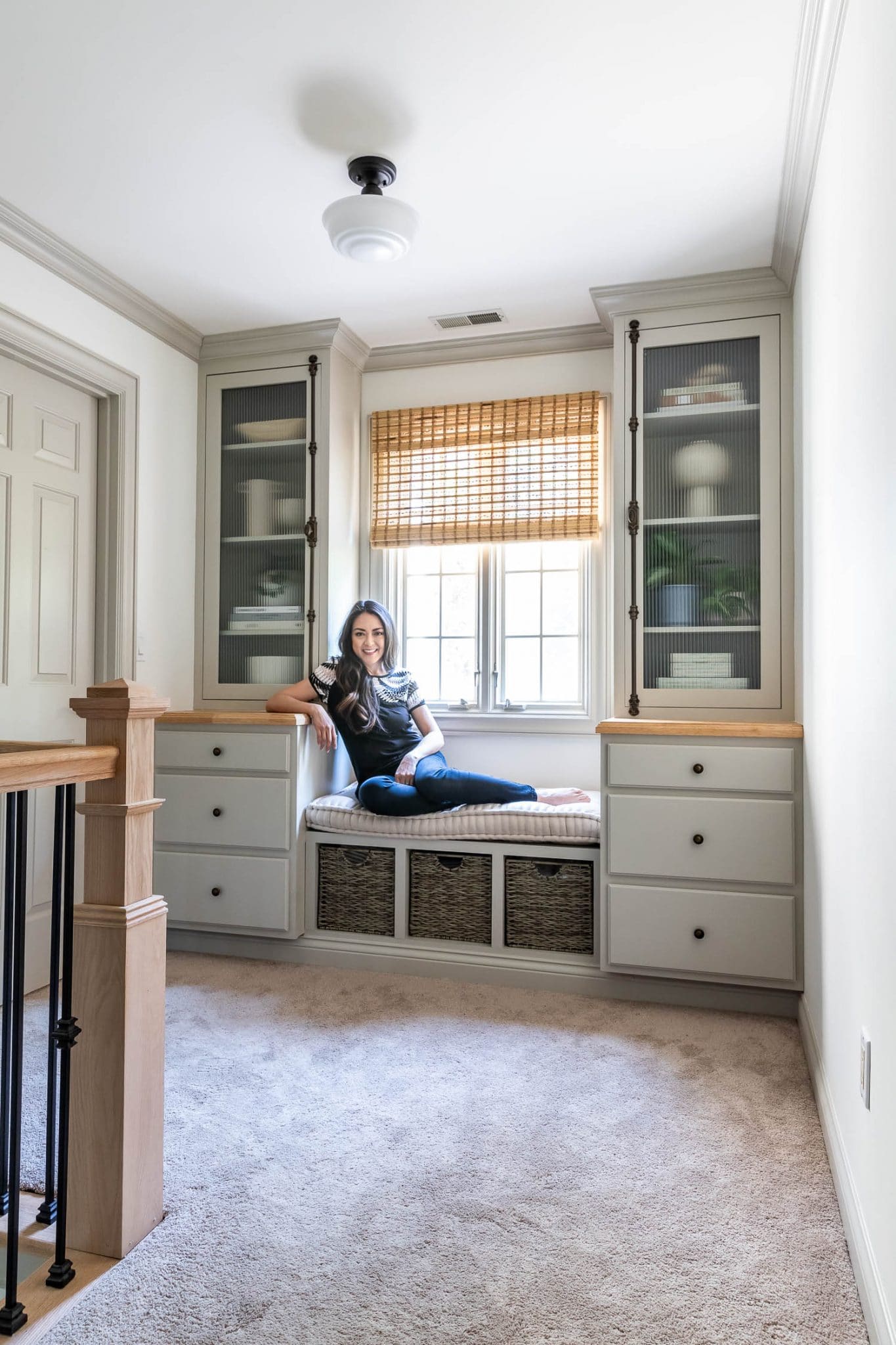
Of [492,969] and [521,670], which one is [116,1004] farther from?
[521,670]

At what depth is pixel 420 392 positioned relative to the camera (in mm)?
3885

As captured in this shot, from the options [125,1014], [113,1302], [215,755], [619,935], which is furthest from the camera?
[215,755]

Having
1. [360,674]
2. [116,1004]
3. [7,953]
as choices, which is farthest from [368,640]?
[7,953]

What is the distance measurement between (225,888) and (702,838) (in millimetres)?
1767

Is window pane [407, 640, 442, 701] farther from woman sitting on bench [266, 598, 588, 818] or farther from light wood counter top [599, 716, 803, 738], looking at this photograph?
light wood counter top [599, 716, 803, 738]

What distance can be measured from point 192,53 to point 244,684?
226 centimetres

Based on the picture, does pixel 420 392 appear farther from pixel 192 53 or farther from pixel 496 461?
pixel 192 53

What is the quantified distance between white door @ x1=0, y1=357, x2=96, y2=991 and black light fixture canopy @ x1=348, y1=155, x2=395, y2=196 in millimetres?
1320

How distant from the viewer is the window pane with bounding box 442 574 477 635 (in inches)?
150

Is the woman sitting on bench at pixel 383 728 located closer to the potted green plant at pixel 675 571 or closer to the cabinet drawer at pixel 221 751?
the cabinet drawer at pixel 221 751

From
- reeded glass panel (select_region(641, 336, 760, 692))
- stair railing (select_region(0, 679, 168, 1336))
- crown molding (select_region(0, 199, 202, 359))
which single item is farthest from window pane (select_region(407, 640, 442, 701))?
stair railing (select_region(0, 679, 168, 1336))

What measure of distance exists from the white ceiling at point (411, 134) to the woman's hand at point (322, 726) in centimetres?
159

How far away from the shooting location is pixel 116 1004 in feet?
5.07

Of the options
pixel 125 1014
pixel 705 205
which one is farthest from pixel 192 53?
pixel 125 1014
